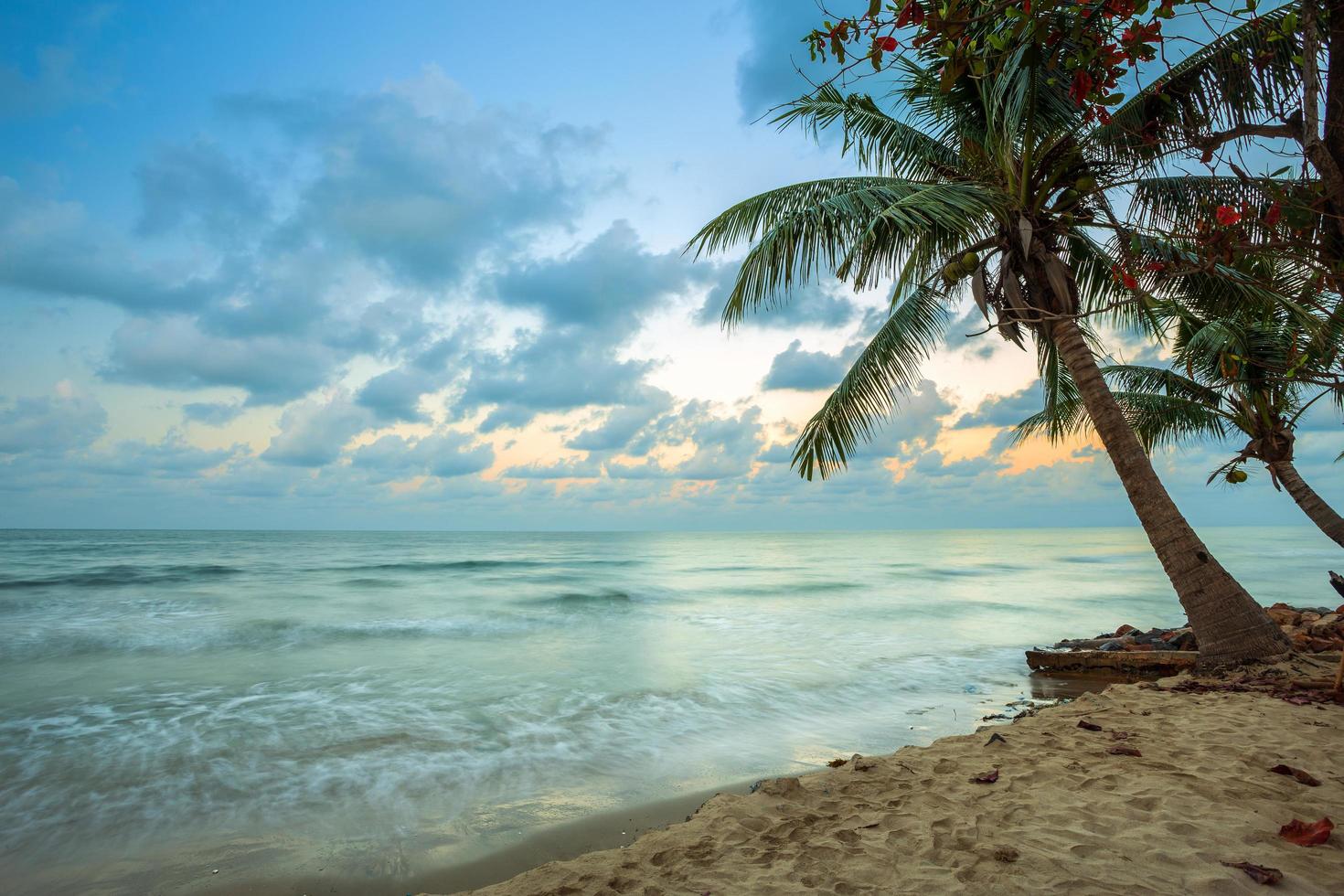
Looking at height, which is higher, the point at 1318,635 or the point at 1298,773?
the point at 1298,773

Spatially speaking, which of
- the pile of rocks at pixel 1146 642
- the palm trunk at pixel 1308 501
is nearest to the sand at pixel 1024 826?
the pile of rocks at pixel 1146 642

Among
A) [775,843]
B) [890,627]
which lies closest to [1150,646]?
[890,627]

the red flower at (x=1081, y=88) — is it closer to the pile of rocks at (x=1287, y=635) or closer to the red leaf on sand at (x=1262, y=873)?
the red leaf on sand at (x=1262, y=873)

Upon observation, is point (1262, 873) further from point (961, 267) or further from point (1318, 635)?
point (1318, 635)

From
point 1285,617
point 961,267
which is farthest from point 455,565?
point 1285,617

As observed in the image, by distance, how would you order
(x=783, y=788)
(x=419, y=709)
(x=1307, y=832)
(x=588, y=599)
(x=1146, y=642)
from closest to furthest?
(x=1307, y=832)
(x=783, y=788)
(x=419, y=709)
(x=1146, y=642)
(x=588, y=599)

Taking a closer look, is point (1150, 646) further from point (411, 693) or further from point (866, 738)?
point (411, 693)

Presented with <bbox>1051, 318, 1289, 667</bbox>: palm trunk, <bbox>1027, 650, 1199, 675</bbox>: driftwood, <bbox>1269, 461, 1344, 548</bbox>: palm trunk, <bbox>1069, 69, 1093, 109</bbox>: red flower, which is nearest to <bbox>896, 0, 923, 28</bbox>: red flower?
<bbox>1069, 69, 1093, 109</bbox>: red flower

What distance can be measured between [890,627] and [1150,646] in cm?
619

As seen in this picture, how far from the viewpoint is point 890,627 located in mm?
14805

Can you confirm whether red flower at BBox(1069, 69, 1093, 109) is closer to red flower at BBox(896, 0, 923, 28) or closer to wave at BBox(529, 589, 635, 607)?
red flower at BBox(896, 0, 923, 28)

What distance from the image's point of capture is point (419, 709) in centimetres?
798

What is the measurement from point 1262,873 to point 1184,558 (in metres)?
5.05

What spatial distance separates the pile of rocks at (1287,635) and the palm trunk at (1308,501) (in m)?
1.57
